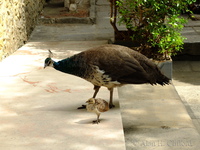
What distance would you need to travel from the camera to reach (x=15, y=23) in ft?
29.8

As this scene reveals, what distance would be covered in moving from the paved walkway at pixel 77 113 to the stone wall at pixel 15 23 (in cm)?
30

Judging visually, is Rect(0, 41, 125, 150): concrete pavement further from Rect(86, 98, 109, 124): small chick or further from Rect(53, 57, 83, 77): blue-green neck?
Rect(53, 57, 83, 77): blue-green neck

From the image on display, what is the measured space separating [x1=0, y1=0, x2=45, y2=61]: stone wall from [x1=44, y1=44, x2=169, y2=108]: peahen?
301 centimetres

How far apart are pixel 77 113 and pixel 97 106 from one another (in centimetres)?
45

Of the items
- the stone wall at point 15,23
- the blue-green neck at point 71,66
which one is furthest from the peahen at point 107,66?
the stone wall at point 15,23

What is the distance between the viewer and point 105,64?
5.14m

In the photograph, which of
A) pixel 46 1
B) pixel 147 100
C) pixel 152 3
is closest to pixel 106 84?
pixel 147 100

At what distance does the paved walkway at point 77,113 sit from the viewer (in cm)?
449

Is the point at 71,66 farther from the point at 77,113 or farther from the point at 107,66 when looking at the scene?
the point at 77,113

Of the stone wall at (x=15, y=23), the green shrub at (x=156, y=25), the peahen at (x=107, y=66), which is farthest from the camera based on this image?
the stone wall at (x=15, y=23)

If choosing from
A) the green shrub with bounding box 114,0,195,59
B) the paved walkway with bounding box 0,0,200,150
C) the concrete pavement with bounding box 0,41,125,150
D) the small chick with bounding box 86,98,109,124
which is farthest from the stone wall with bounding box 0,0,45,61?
the small chick with bounding box 86,98,109,124

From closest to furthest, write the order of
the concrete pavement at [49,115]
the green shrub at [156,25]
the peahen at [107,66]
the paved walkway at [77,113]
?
the concrete pavement at [49,115] < the paved walkway at [77,113] < the peahen at [107,66] < the green shrub at [156,25]

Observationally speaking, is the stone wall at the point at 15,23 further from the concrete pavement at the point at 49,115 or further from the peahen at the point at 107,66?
the peahen at the point at 107,66

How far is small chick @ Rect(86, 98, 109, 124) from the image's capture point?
481 centimetres
